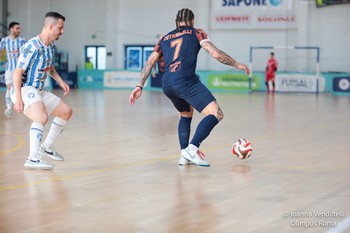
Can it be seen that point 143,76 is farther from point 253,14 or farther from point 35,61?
point 253,14

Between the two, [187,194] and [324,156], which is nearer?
[187,194]

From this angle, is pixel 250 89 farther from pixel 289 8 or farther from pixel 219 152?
pixel 219 152

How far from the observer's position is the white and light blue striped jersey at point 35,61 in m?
9.18

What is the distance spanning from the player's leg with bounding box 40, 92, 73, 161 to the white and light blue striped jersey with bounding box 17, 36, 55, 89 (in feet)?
0.83

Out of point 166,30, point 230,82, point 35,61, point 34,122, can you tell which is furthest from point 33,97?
point 166,30

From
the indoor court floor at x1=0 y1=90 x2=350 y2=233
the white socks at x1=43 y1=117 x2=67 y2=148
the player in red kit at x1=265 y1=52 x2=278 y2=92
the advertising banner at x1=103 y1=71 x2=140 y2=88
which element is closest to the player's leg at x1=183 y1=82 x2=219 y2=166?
the indoor court floor at x1=0 y1=90 x2=350 y2=233

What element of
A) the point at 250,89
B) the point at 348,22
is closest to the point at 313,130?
the point at 250,89

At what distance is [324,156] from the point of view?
1094 centimetres

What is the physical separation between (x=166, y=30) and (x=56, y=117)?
34697 mm

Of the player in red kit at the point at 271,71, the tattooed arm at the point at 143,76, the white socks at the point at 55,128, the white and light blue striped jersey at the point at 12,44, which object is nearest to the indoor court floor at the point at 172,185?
the white socks at the point at 55,128

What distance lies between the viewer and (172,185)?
8156 millimetres

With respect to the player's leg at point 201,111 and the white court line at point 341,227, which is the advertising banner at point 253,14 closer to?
the player's leg at point 201,111

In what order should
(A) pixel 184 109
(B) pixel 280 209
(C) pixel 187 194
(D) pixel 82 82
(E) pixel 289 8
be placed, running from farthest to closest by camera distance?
(D) pixel 82 82 → (E) pixel 289 8 → (A) pixel 184 109 → (C) pixel 187 194 → (B) pixel 280 209

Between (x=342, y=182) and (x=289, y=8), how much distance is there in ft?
109
